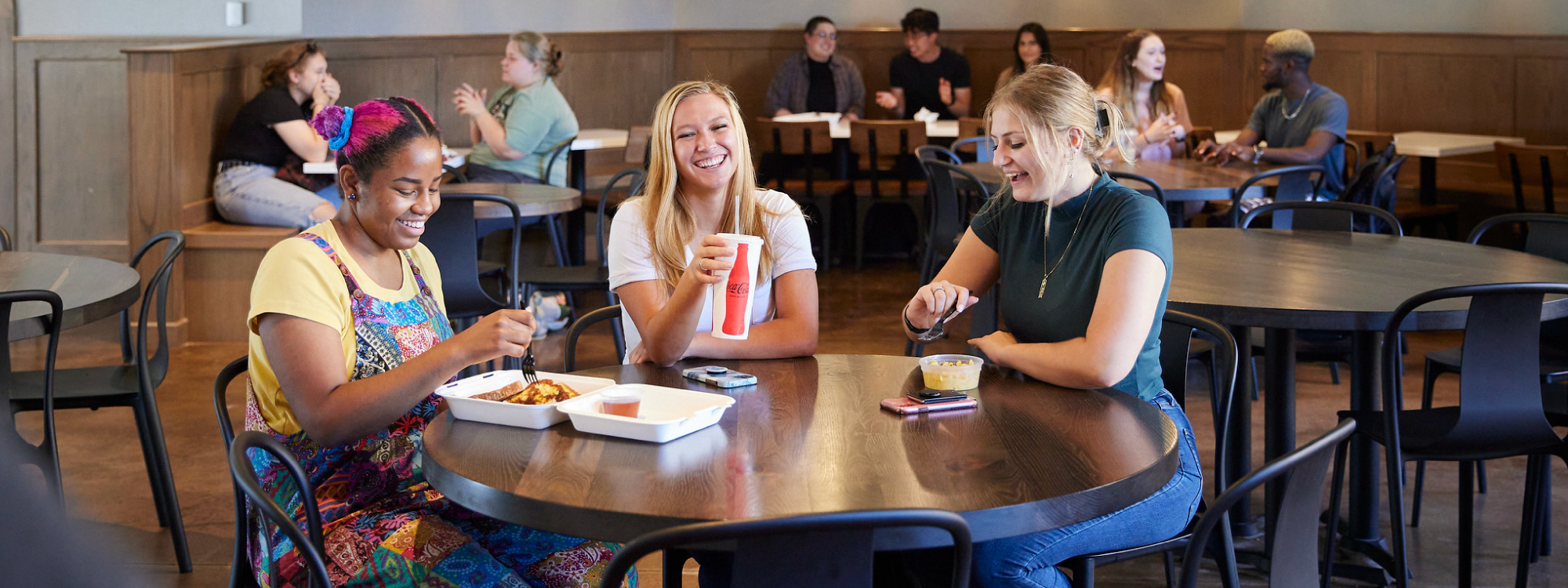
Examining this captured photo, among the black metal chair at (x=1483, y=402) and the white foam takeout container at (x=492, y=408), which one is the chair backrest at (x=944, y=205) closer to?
the black metal chair at (x=1483, y=402)

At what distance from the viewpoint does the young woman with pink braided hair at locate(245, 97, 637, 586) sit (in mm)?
1794

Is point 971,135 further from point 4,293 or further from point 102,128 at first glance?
point 4,293

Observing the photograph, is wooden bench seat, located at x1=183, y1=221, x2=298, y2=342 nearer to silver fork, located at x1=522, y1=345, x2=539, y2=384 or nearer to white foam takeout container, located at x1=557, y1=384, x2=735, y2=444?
silver fork, located at x1=522, y1=345, x2=539, y2=384

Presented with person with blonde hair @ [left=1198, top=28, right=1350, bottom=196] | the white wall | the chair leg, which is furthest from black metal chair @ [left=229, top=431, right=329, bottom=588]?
the white wall

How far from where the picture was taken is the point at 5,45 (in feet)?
Result: 18.8

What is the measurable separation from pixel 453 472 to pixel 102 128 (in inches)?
195

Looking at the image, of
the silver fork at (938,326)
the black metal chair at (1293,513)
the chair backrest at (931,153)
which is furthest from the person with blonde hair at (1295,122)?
the black metal chair at (1293,513)

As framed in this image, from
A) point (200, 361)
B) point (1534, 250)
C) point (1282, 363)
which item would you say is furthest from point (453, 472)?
point (200, 361)

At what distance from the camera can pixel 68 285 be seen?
3.02 m

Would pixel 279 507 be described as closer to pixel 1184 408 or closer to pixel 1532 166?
pixel 1184 408

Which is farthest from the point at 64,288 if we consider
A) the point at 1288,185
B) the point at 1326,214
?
the point at 1288,185

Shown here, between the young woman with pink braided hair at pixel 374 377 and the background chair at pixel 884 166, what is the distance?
5.28 m

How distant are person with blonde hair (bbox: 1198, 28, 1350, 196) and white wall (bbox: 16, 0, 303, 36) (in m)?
4.65

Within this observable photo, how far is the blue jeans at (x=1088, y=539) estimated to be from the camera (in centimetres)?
187
